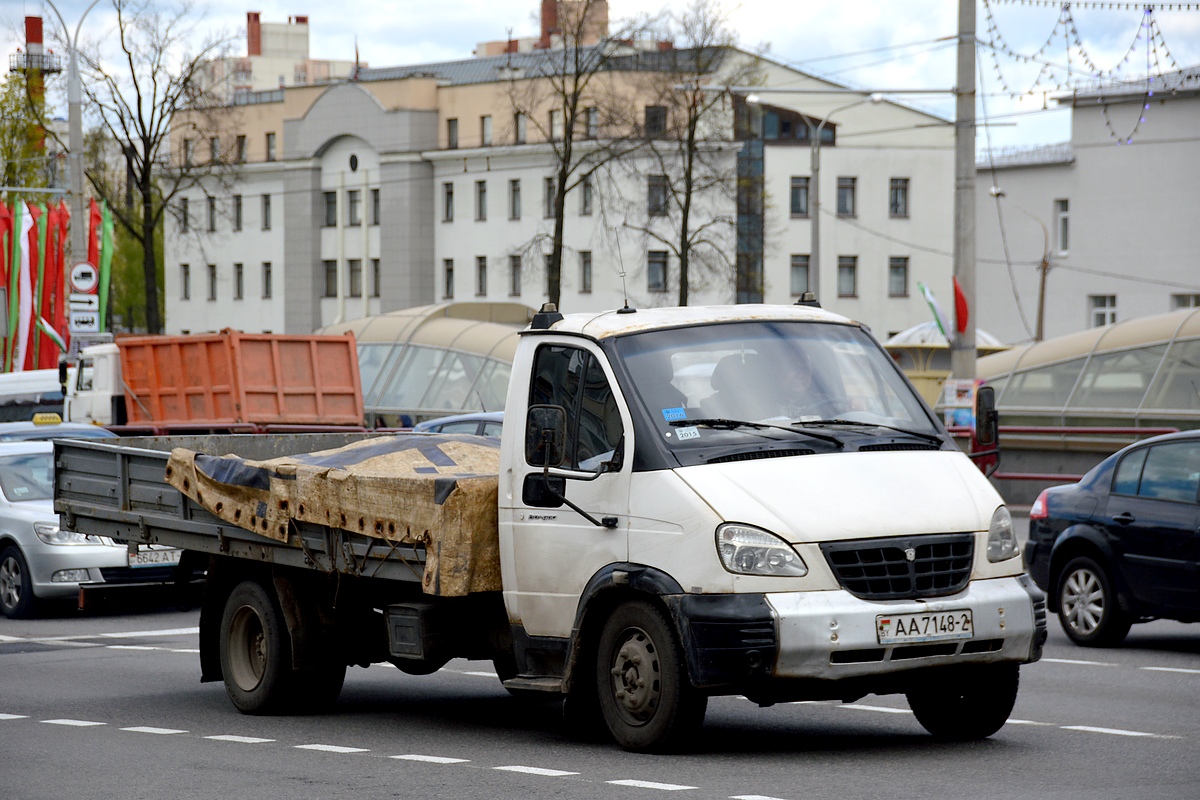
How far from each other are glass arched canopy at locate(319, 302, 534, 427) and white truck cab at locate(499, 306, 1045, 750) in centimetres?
3168

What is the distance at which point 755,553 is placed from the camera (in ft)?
25.7

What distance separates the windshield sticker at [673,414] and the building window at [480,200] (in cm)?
7429

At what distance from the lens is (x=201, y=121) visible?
82.9 m

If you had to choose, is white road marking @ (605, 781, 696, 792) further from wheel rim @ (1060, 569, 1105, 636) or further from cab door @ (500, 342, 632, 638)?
wheel rim @ (1060, 569, 1105, 636)

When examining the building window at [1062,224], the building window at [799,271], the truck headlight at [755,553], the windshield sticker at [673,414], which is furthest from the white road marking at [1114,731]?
the building window at [799,271]

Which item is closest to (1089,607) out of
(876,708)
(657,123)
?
(876,708)

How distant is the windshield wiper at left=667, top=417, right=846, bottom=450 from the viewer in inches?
328

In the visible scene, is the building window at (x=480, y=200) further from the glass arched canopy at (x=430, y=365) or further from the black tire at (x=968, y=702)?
the black tire at (x=968, y=702)

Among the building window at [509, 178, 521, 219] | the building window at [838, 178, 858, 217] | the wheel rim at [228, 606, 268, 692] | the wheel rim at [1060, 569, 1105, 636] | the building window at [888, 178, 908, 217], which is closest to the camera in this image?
the wheel rim at [228, 606, 268, 692]

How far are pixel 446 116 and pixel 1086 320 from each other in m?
30.5

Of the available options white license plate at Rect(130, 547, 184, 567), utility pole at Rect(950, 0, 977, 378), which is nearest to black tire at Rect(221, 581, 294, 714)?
white license plate at Rect(130, 547, 184, 567)

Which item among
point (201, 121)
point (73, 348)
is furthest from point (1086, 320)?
point (73, 348)

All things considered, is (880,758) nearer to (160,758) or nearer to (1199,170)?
(160,758)

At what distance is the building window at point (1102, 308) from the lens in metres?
70.4
